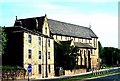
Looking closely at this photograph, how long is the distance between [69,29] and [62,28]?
227 inches

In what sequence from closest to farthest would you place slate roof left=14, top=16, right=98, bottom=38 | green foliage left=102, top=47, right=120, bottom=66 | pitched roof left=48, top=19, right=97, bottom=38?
1. slate roof left=14, top=16, right=98, bottom=38
2. pitched roof left=48, top=19, right=97, bottom=38
3. green foliage left=102, top=47, right=120, bottom=66

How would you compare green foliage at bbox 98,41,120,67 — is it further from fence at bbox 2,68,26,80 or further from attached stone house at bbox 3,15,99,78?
fence at bbox 2,68,26,80

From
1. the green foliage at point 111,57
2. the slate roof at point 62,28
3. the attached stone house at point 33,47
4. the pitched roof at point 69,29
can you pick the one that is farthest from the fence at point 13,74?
→ the green foliage at point 111,57

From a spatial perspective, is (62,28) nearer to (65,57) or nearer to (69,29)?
(69,29)

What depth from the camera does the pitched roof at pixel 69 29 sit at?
91.6m

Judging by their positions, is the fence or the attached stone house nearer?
the fence

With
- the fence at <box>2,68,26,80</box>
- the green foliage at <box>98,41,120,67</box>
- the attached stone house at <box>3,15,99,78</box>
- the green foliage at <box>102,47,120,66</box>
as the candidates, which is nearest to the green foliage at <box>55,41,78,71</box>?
the attached stone house at <box>3,15,99,78</box>

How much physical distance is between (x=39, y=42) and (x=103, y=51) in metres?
84.1

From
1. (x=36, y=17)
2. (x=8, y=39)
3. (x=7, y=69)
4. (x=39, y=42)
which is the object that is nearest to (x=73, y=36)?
(x=36, y=17)

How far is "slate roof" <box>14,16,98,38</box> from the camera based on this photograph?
70438mm

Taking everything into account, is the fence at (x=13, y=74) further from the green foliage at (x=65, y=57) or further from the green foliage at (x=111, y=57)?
the green foliage at (x=111, y=57)

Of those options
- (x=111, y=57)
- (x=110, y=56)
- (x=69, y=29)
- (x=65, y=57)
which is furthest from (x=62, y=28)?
(x=110, y=56)

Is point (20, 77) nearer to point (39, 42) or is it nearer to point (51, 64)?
point (39, 42)

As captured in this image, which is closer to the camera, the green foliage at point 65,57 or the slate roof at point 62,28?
the slate roof at point 62,28
